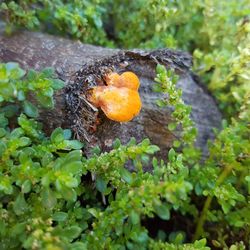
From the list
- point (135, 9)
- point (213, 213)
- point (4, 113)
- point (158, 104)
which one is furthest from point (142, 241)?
point (135, 9)

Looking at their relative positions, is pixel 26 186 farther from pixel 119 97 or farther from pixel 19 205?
pixel 119 97

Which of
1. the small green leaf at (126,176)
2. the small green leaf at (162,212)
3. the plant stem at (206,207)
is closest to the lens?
the small green leaf at (162,212)

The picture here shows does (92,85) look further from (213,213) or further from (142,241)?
(213,213)

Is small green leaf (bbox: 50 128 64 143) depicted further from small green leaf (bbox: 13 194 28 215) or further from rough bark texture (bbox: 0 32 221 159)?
small green leaf (bbox: 13 194 28 215)

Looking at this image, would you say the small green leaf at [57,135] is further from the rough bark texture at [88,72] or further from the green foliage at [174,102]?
the green foliage at [174,102]

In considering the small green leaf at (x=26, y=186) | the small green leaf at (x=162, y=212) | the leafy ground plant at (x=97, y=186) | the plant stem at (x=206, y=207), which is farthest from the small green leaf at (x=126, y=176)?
the plant stem at (x=206, y=207)

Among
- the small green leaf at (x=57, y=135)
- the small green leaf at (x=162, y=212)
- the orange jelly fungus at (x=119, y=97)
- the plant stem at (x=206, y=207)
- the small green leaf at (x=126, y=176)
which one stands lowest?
the plant stem at (x=206, y=207)
